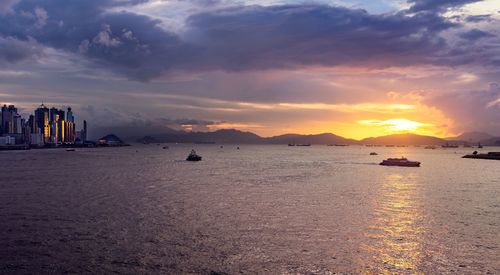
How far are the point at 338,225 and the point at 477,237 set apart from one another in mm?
10197

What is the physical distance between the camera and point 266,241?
28.4 meters

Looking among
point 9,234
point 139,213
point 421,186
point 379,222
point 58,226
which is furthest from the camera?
point 421,186

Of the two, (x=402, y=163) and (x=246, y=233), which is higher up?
(x=402, y=163)

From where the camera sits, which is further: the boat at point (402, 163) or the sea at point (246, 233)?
the boat at point (402, 163)

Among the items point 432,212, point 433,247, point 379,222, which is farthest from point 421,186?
point 433,247

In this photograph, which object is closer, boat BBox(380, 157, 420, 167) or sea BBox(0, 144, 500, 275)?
sea BBox(0, 144, 500, 275)

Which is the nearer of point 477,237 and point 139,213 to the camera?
point 477,237

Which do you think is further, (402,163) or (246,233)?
(402,163)

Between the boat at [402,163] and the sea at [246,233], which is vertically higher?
the boat at [402,163]

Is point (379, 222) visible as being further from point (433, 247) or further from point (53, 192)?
point (53, 192)

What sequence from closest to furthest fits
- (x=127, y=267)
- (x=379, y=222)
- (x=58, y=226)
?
(x=127, y=267)
(x=58, y=226)
(x=379, y=222)

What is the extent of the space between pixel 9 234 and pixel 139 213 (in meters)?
11.9

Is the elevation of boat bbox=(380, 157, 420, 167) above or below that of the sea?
above

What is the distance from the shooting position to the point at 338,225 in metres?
34.3
